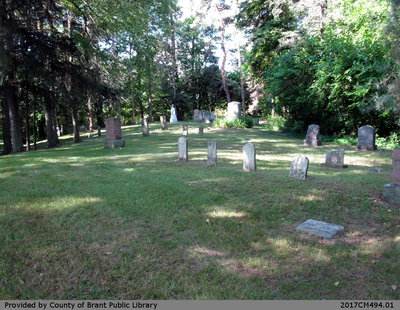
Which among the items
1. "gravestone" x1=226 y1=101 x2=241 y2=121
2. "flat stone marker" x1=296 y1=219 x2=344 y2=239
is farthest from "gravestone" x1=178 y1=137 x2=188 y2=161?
"gravestone" x1=226 y1=101 x2=241 y2=121

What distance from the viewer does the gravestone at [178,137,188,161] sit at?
1025 centimetres

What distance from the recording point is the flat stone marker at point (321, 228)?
15.2 feet

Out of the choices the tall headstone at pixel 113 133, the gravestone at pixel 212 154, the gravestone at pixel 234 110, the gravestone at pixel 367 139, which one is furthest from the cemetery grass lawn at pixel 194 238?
the gravestone at pixel 234 110

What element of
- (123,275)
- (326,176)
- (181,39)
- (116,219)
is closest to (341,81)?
(326,176)

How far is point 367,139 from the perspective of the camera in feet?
46.5

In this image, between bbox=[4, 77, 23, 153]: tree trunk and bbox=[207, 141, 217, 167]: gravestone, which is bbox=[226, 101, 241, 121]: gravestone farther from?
bbox=[207, 141, 217, 167]: gravestone

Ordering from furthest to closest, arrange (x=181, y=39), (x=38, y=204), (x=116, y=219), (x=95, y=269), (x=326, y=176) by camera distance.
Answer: (x=181, y=39) → (x=326, y=176) → (x=38, y=204) → (x=116, y=219) → (x=95, y=269)

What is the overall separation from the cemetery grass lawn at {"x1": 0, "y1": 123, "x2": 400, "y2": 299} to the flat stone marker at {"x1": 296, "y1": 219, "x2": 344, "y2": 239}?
0.42 ft

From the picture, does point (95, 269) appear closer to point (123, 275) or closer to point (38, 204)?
point (123, 275)

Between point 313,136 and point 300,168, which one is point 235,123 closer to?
point 313,136

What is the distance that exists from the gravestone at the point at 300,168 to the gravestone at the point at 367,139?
320 inches

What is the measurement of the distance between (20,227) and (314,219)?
4.62 meters

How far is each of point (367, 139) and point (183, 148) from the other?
8980 mm

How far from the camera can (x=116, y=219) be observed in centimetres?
509
